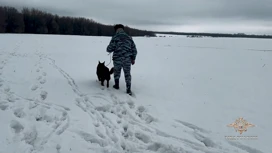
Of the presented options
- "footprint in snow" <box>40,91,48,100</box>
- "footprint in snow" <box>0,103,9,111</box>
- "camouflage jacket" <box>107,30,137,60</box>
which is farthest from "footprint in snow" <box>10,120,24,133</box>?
"camouflage jacket" <box>107,30,137,60</box>

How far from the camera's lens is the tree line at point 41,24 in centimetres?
6381

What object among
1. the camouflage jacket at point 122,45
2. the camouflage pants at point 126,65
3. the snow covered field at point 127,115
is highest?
the camouflage jacket at point 122,45

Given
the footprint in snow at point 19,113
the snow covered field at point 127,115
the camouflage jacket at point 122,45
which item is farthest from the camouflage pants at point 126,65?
the footprint in snow at point 19,113

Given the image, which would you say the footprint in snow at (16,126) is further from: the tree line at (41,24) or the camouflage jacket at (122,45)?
the tree line at (41,24)

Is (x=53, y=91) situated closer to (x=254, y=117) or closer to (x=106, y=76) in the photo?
(x=106, y=76)

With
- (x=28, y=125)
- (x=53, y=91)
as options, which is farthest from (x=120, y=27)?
(x=28, y=125)

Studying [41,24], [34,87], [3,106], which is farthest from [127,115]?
[41,24]

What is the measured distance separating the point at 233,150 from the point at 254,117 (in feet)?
5.98

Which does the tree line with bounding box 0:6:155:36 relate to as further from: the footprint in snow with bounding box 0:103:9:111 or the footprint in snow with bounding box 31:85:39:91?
the footprint in snow with bounding box 0:103:9:111

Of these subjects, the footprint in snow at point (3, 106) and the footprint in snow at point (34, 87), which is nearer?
the footprint in snow at point (3, 106)

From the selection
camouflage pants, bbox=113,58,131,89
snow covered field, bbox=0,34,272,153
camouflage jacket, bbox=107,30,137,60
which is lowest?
snow covered field, bbox=0,34,272,153

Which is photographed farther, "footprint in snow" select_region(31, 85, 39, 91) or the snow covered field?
"footprint in snow" select_region(31, 85, 39, 91)

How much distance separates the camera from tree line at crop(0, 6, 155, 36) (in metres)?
63.8

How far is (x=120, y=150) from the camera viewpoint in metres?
3.61
